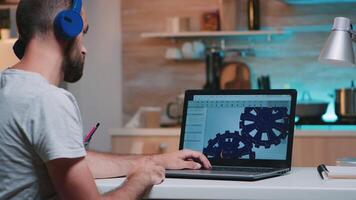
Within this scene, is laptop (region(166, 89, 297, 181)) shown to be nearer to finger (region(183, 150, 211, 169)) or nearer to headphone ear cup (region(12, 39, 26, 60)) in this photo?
finger (region(183, 150, 211, 169))

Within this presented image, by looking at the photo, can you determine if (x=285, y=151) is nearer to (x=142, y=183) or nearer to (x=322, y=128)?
(x=142, y=183)

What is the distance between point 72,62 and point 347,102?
303 centimetres

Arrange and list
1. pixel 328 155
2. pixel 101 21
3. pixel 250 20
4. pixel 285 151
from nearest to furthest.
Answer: pixel 285 151 < pixel 328 155 < pixel 250 20 < pixel 101 21

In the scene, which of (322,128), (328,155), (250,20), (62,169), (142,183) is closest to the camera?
(62,169)

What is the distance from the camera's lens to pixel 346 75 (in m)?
4.91

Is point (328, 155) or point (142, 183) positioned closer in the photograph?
point (142, 183)

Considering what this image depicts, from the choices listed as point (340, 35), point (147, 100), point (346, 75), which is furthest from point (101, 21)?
point (340, 35)

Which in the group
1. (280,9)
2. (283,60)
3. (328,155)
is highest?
(280,9)

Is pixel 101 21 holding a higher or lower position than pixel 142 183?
higher

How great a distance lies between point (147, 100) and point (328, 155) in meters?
1.59

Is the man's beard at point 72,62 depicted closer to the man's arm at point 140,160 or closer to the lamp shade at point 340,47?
the man's arm at point 140,160

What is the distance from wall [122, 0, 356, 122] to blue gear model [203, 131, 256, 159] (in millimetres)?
2802

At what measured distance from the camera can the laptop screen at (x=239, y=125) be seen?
6.77ft

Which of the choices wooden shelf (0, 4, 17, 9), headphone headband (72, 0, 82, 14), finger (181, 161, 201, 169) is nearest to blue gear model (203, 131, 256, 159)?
finger (181, 161, 201, 169)
